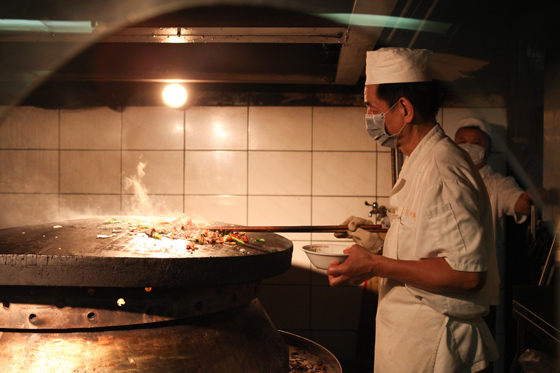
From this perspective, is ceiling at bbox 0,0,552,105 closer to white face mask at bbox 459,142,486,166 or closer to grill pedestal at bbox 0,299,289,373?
white face mask at bbox 459,142,486,166

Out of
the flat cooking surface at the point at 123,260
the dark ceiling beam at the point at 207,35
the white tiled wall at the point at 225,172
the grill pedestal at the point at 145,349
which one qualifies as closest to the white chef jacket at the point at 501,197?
the white tiled wall at the point at 225,172

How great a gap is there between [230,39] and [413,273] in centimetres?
177

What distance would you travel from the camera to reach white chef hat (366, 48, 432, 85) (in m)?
1.78

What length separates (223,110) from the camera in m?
3.90

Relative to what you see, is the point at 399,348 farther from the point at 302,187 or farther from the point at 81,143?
the point at 81,143

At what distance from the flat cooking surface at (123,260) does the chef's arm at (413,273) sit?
45cm

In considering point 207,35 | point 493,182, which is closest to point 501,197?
point 493,182

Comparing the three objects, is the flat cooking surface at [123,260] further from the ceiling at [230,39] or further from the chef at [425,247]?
the ceiling at [230,39]

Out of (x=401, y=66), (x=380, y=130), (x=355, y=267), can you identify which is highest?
(x=401, y=66)

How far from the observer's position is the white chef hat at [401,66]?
178 centimetres

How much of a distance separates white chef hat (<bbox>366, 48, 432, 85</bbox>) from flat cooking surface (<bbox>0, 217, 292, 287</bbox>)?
96 centimetres

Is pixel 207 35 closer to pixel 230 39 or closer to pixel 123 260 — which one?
pixel 230 39

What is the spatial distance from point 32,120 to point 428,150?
3.61 meters

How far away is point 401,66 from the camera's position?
5.84ft
